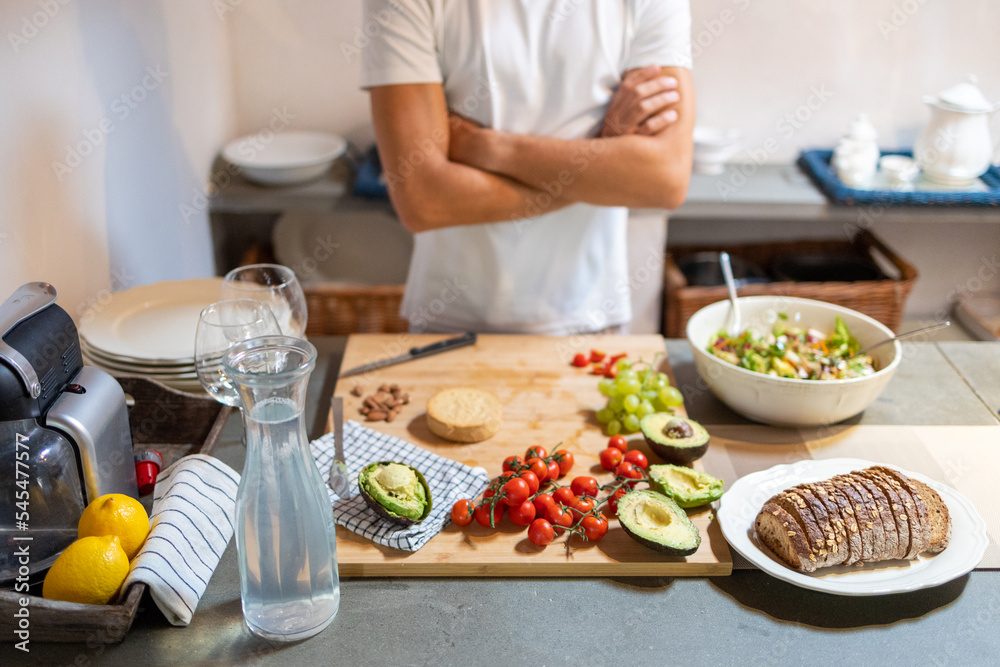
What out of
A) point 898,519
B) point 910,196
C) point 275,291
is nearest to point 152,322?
point 275,291

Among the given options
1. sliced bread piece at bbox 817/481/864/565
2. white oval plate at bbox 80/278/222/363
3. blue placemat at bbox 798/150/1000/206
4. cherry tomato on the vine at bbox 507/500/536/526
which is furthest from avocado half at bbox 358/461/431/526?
blue placemat at bbox 798/150/1000/206

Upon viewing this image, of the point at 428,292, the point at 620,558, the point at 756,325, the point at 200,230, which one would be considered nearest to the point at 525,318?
the point at 428,292

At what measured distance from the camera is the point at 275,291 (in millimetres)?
1309

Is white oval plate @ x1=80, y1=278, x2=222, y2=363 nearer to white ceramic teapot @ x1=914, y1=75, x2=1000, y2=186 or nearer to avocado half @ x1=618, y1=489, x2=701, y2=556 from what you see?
avocado half @ x1=618, y1=489, x2=701, y2=556

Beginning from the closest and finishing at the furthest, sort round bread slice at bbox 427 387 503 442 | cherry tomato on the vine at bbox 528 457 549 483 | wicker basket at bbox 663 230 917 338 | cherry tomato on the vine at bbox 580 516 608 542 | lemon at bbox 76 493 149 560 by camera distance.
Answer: lemon at bbox 76 493 149 560 < cherry tomato on the vine at bbox 580 516 608 542 < cherry tomato on the vine at bbox 528 457 549 483 < round bread slice at bbox 427 387 503 442 < wicker basket at bbox 663 230 917 338

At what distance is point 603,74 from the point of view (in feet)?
5.59

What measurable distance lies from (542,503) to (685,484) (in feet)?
0.74

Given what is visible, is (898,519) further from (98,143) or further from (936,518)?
(98,143)

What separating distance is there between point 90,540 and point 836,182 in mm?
2534

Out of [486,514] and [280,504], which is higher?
[280,504]

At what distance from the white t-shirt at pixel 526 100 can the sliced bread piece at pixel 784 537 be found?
0.81m

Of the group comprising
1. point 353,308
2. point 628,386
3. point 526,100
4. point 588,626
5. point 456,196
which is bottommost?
point 353,308

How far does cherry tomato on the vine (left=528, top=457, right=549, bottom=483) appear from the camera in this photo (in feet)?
3.97

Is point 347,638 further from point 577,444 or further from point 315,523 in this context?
point 577,444
